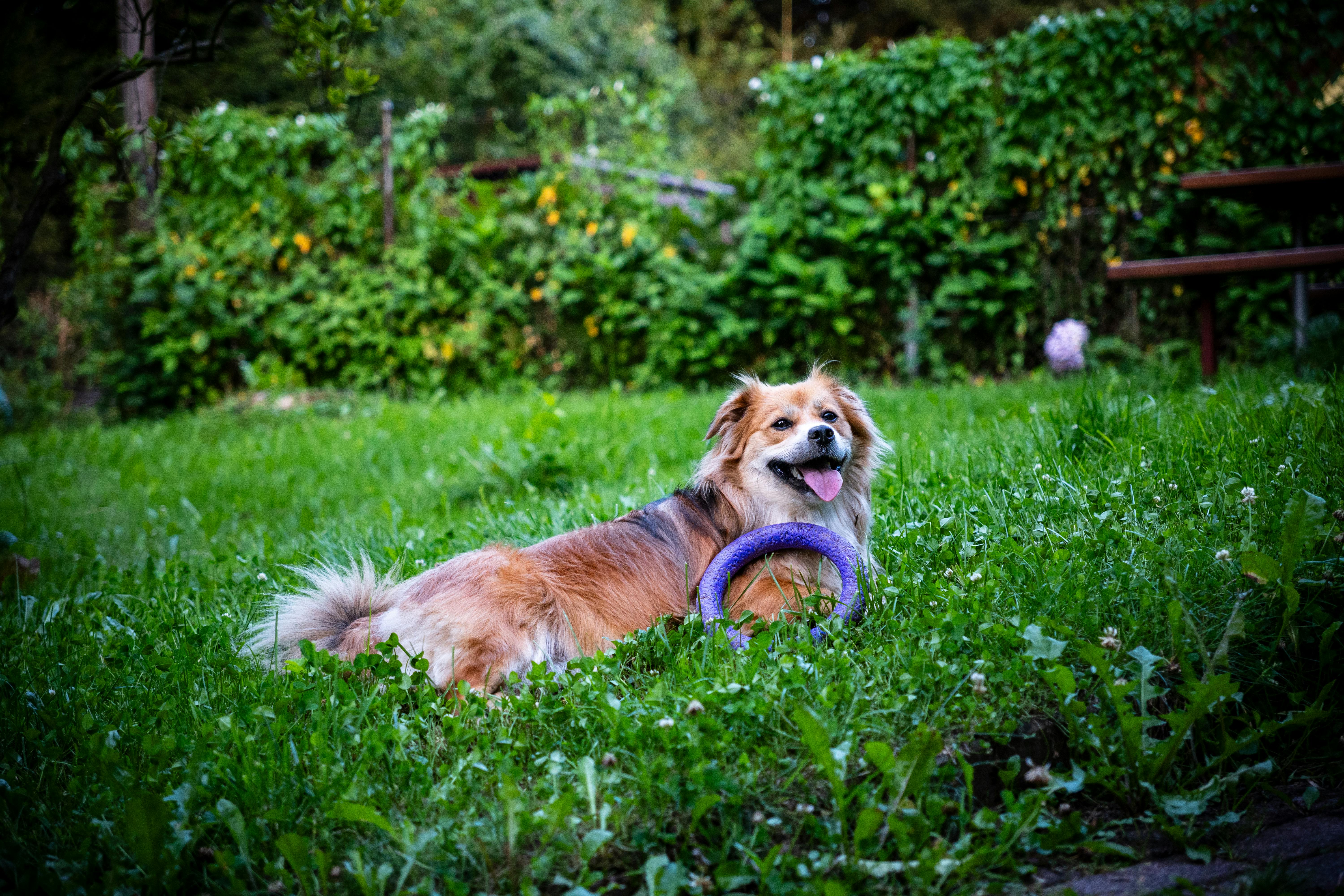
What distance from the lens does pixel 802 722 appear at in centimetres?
194

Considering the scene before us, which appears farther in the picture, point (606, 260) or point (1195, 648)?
point (606, 260)

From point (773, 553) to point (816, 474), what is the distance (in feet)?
1.01

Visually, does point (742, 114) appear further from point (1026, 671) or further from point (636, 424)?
point (1026, 671)

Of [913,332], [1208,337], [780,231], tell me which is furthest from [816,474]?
[780,231]

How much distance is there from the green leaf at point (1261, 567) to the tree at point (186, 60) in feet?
10.1

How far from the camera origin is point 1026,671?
7.28 feet

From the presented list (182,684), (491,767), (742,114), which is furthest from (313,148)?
(742,114)

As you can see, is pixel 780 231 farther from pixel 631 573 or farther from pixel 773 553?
pixel 631 573

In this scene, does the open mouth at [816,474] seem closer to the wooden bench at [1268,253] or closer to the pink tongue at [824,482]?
the pink tongue at [824,482]

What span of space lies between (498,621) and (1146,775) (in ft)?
5.82

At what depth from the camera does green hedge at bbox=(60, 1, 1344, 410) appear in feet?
21.1

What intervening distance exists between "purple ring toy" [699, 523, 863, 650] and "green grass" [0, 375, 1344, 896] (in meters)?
0.13

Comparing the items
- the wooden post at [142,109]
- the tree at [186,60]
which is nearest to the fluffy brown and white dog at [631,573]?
the tree at [186,60]

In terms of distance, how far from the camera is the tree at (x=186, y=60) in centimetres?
304
